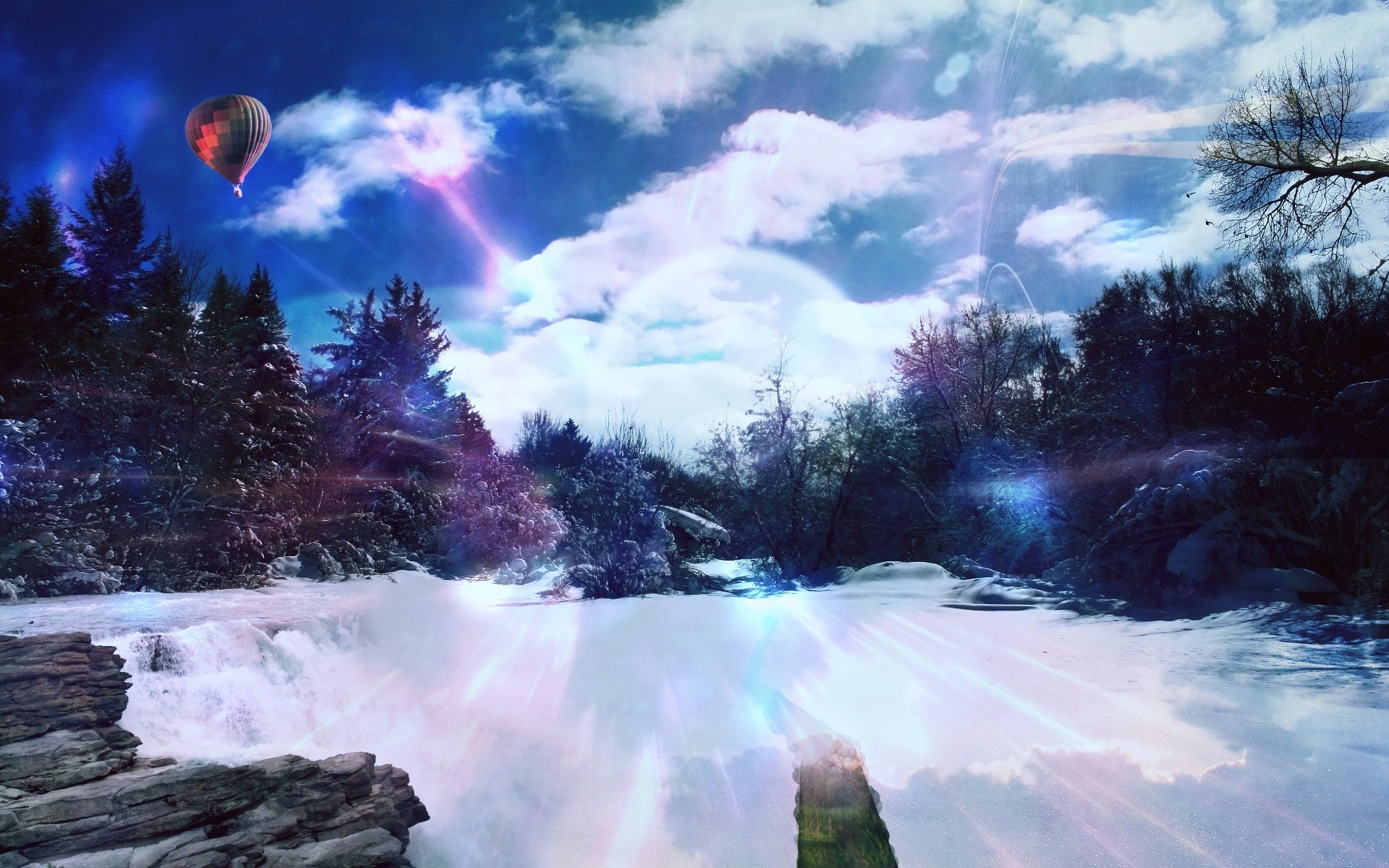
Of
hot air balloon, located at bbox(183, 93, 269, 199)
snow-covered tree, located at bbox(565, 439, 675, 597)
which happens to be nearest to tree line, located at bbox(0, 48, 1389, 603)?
snow-covered tree, located at bbox(565, 439, 675, 597)

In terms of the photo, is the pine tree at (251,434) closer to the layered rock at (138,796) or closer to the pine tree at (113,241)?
the pine tree at (113,241)

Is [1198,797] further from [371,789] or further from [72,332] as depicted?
[72,332]

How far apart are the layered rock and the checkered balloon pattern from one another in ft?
30.2

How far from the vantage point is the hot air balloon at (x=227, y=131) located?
10.8m

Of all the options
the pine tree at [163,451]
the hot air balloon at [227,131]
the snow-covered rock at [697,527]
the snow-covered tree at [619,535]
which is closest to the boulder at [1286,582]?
the snow-covered tree at [619,535]

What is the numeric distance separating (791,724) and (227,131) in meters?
12.1

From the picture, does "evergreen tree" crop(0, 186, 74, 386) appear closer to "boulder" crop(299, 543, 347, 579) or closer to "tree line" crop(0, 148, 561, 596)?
"tree line" crop(0, 148, 561, 596)

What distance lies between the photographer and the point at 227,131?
10844 millimetres

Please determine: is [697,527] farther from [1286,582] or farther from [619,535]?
[1286,582]

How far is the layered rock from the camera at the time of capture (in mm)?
3572

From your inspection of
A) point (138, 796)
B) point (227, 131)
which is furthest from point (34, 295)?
point (138, 796)

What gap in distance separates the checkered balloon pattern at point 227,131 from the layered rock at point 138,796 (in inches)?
363

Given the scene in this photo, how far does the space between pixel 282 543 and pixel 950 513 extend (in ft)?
49.2

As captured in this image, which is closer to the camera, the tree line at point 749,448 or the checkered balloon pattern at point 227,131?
the tree line at point 749,448
